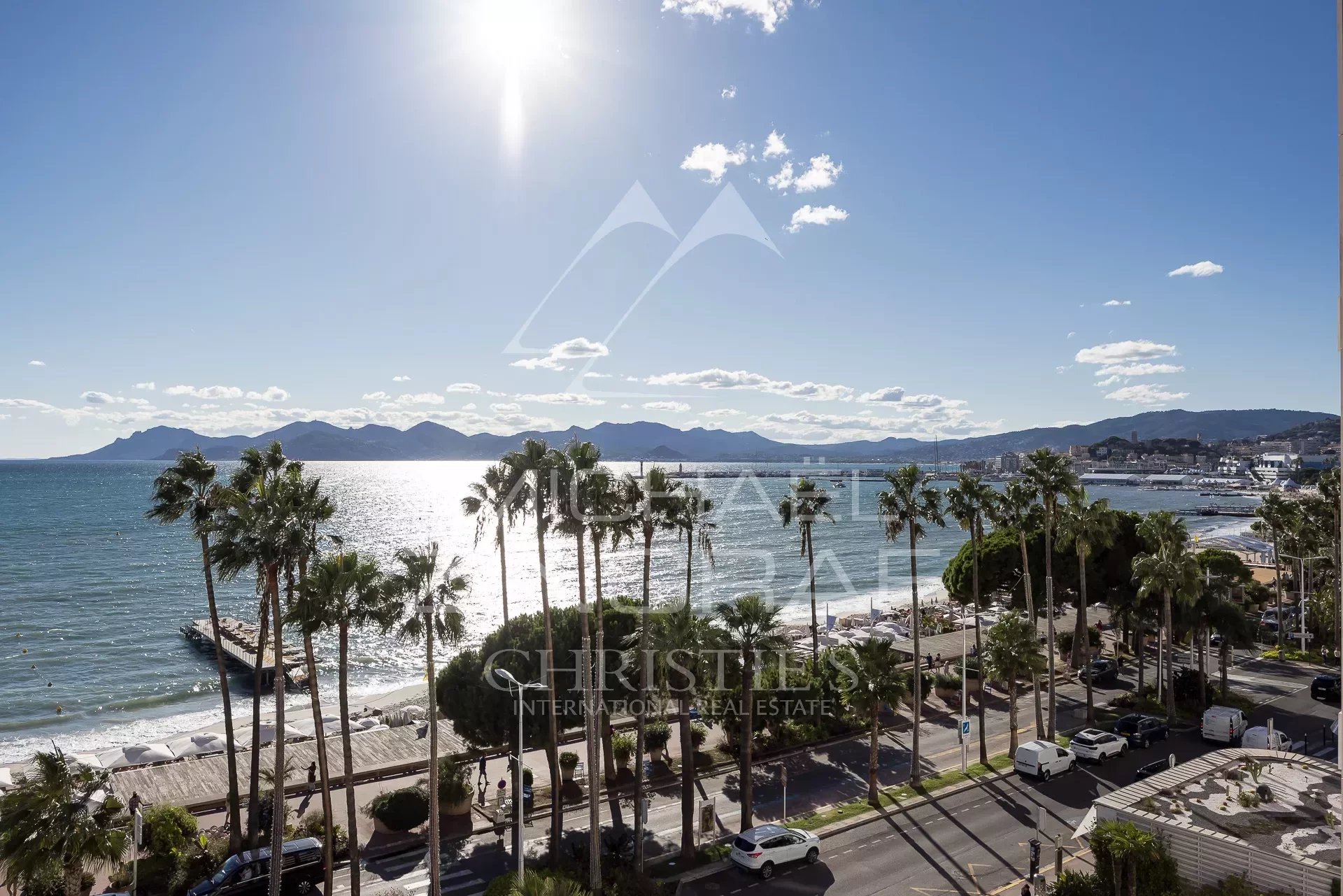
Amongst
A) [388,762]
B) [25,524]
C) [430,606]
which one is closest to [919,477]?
[430,606]

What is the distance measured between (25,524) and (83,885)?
543ft

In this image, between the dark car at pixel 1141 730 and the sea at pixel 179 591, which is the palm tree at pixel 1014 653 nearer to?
the dark car at pixel 1141 730

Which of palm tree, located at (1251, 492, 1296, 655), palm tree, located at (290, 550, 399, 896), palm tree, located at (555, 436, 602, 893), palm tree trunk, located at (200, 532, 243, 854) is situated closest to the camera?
palm tree, located at (290, 550, 399, 896)

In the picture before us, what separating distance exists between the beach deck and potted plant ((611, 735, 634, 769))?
7.81 meters

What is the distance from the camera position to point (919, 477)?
36.3 meters

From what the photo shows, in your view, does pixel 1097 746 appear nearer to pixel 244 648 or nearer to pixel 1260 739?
pixel 1260 739

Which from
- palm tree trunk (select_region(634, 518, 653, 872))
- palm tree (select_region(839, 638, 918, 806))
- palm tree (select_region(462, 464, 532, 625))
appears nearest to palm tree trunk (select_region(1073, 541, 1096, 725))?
palm tree (select_region(839, 638, 918, 806))

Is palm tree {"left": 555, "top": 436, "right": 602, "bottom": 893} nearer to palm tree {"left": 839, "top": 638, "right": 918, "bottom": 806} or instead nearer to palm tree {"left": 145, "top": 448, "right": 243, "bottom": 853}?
palm tree {"left": 839, "top": 638, "right": 918, "bottom": 806}

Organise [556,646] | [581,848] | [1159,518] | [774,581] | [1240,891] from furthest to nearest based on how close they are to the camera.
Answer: [774,581], [1159,518], [556,646], [581,848], [1240,891]

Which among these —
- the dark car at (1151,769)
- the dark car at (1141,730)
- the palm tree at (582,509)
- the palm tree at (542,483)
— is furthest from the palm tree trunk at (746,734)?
the dark car at (1141,730)

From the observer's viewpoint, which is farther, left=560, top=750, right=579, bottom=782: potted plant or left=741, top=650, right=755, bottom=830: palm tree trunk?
A: left=560, top=750, right=579, bottom=782: potted plant

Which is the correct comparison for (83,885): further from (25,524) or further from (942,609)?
(25,524)

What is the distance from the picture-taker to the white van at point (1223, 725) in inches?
1481

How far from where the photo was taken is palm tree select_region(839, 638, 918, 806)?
3159 cm
